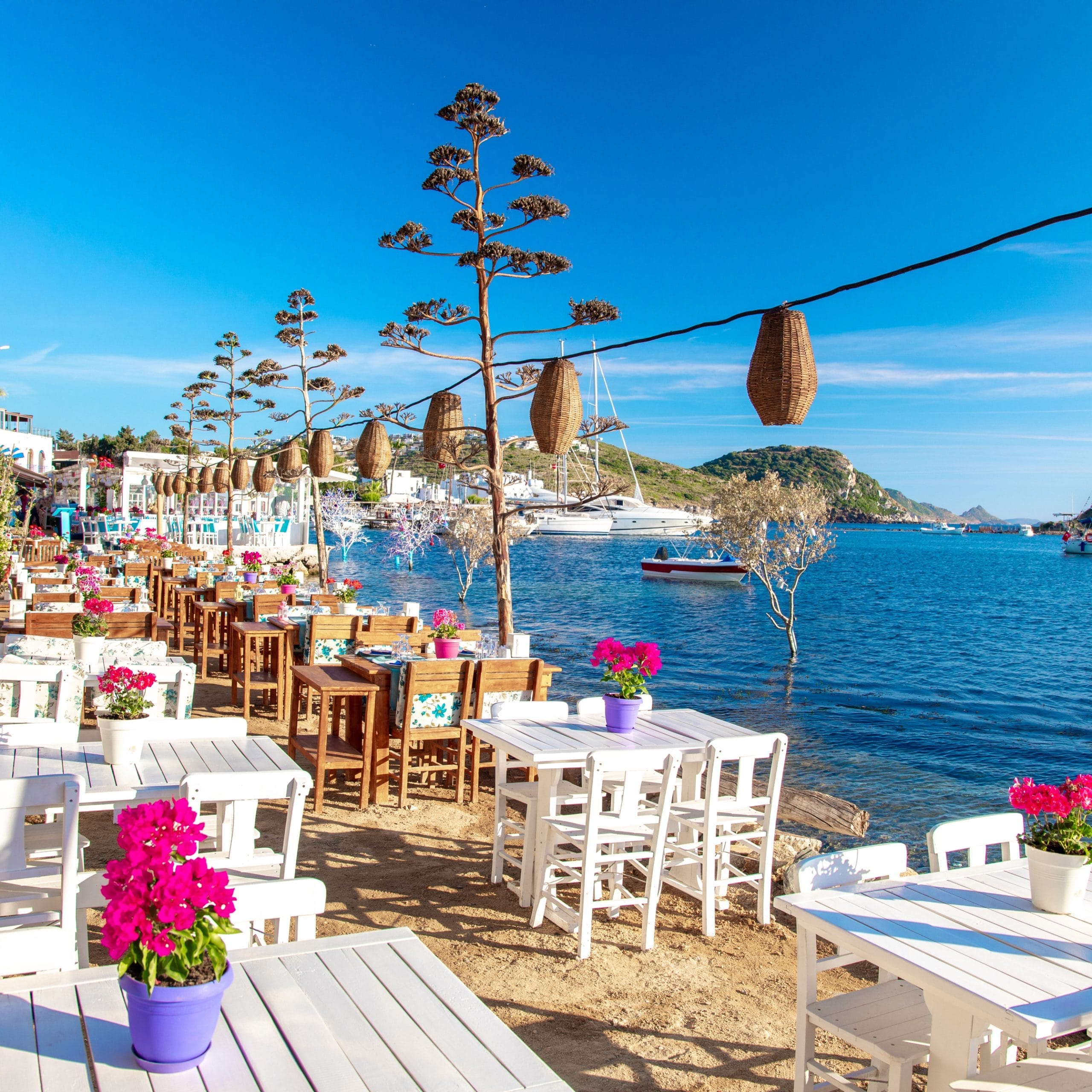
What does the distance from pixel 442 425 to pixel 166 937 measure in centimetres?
531

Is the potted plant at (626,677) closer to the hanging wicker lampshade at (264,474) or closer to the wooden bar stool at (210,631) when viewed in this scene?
the wooden bar stool at (210,631)

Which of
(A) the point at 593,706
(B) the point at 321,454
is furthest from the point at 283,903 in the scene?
(B) the point at 321,454

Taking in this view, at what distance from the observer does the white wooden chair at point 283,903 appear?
2.05 m

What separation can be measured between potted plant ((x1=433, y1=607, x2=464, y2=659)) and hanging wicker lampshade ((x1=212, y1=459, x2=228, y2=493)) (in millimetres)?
9488

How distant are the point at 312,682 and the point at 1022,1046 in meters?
4.43

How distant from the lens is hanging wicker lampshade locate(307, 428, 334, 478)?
8.62 m

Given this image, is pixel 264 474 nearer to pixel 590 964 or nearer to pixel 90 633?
pixel 90 633

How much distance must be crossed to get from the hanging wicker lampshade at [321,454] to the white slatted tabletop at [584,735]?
15.4ft

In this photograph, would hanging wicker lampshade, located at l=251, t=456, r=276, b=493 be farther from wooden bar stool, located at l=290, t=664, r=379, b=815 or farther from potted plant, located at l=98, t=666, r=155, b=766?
potted plant, located at l=98, t=666, r=155, b=766

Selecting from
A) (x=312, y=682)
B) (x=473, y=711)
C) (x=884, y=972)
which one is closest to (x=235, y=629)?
(x=312, y=682)

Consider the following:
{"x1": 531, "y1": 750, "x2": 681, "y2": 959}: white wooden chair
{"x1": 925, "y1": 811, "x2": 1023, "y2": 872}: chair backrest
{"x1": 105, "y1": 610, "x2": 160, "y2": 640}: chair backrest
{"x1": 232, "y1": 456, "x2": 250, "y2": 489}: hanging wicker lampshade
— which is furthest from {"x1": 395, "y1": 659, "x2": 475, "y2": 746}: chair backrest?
{"x1": 232, "y1": 456, "x2": 250, "y2": 489}: hanging wicker lampshade

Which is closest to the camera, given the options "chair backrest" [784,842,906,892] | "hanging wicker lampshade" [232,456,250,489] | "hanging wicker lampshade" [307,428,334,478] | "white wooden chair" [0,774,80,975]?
"white wooden chair" [0,774,80,975]

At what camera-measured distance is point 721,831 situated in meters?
4.56

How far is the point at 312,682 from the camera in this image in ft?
19.0
